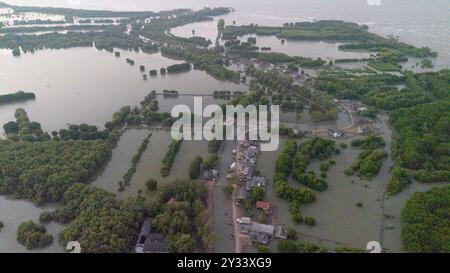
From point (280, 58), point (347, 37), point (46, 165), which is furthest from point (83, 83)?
point (347, 37)

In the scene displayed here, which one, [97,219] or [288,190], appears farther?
[288,190]

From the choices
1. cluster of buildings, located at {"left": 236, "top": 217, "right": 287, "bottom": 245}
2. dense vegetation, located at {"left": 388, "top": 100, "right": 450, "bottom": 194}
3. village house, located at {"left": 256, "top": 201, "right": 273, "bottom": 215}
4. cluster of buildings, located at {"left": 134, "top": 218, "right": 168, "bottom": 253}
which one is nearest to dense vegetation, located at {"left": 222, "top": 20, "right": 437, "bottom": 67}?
dense vegetation, located at {"left": 388, "top": 100, "right": 450, "bottom": 194}

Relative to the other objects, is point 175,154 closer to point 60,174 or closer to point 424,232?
point 60,174

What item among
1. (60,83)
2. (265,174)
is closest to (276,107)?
(265,174)

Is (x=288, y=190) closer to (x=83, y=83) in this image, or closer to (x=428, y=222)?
(x=428, y=222)

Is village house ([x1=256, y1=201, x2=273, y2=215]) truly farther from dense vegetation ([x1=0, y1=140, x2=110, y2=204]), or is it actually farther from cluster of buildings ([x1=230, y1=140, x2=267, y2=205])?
dense vegetation ([x1=0, y1=140, x2=110, y2=204])

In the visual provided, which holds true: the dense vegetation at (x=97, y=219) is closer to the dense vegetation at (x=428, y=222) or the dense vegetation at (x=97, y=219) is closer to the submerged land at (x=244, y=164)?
the submerged land at (x=244, y=164)
